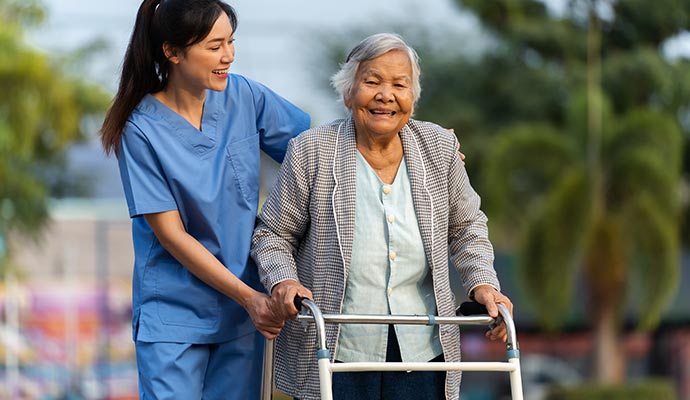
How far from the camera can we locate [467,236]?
3387 mm

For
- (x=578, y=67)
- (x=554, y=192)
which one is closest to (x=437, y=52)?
(x=578, y=67)

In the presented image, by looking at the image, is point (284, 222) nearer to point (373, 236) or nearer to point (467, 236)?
point (373, 236)

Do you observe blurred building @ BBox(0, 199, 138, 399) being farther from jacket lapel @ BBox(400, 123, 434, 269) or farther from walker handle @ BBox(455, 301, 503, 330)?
walker handle @ BBox(455, 301, 503, 330)

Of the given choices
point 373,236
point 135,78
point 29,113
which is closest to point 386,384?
point 373,236

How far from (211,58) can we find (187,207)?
0.39 meters

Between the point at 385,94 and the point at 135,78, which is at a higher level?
the point at 135,78

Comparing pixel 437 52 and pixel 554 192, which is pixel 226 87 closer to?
pixel 554 192

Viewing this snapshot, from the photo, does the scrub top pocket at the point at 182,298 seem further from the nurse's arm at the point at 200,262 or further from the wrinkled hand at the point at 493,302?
the wrinkled hand at the point at 493,302

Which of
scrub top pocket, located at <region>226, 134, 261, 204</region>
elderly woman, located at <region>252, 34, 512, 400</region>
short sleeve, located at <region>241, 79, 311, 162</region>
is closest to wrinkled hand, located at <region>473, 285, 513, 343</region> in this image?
elderly woman, located at <region>252, 34, 512, 400</region>

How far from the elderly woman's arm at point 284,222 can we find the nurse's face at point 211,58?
26cm

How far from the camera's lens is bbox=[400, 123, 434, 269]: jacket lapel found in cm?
327

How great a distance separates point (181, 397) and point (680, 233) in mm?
15162

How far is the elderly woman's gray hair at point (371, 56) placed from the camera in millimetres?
3238

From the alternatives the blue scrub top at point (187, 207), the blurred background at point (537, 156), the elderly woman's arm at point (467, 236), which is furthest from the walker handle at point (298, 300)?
the blurred background at point (537, 156)
